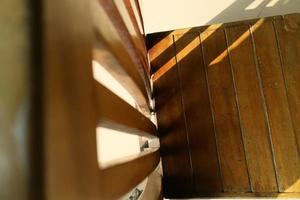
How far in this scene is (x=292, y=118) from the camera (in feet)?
4.46

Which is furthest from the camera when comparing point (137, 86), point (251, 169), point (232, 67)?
point (232, 67)

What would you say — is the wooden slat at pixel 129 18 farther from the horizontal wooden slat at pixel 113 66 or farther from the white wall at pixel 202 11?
the white wall at pixel 202 11

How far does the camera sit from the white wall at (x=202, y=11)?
1594 mm

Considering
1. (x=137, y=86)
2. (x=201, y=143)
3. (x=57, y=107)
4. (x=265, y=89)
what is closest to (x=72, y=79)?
(x=57, y=107)

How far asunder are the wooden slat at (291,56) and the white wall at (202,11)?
17 cm

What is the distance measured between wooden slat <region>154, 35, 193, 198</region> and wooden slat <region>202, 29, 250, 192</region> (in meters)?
0.18

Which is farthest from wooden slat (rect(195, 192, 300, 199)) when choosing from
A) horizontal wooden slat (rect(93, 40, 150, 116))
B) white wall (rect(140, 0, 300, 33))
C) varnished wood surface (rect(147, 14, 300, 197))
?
white wall (rect(140, 0, 300, 33))

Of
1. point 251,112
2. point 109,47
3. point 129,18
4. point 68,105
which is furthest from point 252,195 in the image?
point 68,105

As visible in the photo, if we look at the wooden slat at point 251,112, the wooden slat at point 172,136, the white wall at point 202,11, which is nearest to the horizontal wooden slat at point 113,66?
the wooden slat at point 172,136

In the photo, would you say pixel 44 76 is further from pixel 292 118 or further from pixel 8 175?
pixel 292 118

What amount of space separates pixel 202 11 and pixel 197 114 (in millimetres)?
641

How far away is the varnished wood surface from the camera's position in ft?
4.41

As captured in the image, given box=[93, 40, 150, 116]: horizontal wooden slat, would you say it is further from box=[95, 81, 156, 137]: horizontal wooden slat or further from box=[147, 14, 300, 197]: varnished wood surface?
box=[147, 14, 300, 197]: varnished wood surface

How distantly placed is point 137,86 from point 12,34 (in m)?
0.61
